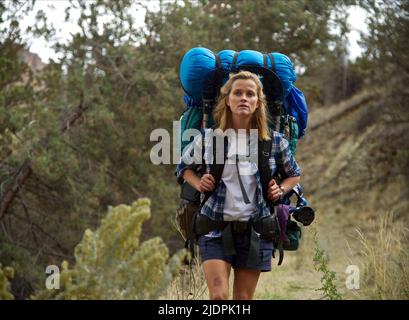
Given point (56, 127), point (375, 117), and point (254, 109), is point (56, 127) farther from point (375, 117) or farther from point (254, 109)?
point (254, 109)

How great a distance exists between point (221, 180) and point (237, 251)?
39 centimetres

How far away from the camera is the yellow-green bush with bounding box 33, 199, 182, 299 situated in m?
2.87

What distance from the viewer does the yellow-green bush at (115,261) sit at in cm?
287

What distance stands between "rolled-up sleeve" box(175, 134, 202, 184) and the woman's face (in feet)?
0.84

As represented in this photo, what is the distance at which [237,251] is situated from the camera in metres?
3.80

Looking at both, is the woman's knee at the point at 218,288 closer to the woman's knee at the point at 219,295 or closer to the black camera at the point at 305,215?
the woman's knee at the point at 219,295

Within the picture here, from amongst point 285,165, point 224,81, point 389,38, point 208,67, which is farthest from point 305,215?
point 389,38

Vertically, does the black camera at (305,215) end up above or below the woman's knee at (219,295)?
above

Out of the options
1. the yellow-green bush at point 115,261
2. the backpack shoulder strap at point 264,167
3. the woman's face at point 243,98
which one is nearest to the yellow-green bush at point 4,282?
the yellow-green bush at point 115,261

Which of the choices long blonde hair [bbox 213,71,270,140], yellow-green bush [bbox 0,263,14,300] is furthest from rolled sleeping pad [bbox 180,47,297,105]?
yellow-green bush [bbox 0,263,14,300]

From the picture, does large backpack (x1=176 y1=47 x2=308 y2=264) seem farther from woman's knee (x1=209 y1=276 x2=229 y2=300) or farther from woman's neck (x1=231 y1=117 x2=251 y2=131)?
woman's knee (x1=209 y1=276 x2=229 y2=300)

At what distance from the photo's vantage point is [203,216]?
12.5ft
